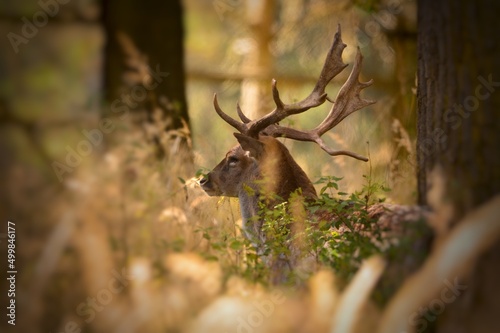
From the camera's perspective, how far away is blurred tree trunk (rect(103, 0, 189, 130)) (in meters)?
7.65

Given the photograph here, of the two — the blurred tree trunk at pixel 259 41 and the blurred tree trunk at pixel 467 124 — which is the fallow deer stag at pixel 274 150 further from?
the blurred tree trunk at pixel 259 41

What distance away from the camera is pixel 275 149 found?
639 cm

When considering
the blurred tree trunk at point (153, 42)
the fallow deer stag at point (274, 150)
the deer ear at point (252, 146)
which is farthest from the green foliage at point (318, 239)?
the blurred tree trunk at point (153, 42)

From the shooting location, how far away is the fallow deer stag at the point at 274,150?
6.23 metres

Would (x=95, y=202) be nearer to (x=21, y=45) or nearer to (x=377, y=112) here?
(x=21, y=45)

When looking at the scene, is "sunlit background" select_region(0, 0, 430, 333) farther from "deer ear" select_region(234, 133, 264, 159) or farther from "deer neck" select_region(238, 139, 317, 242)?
"deer ear" select_region(234, 133, 264, 159)

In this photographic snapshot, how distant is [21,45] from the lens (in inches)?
325

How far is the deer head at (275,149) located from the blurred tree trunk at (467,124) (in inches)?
70.4

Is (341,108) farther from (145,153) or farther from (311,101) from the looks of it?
(145,153)

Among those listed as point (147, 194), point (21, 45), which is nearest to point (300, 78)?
point (21, 45)

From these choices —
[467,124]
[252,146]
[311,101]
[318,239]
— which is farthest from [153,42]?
[467,124]

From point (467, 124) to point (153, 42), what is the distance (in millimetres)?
4467

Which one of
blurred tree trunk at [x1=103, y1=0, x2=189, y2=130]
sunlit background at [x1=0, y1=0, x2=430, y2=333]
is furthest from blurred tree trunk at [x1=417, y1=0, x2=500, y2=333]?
blurred tree trunk at [x1=103, y1=0, x2=189, y2=130]

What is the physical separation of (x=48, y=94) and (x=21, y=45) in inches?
65.7
